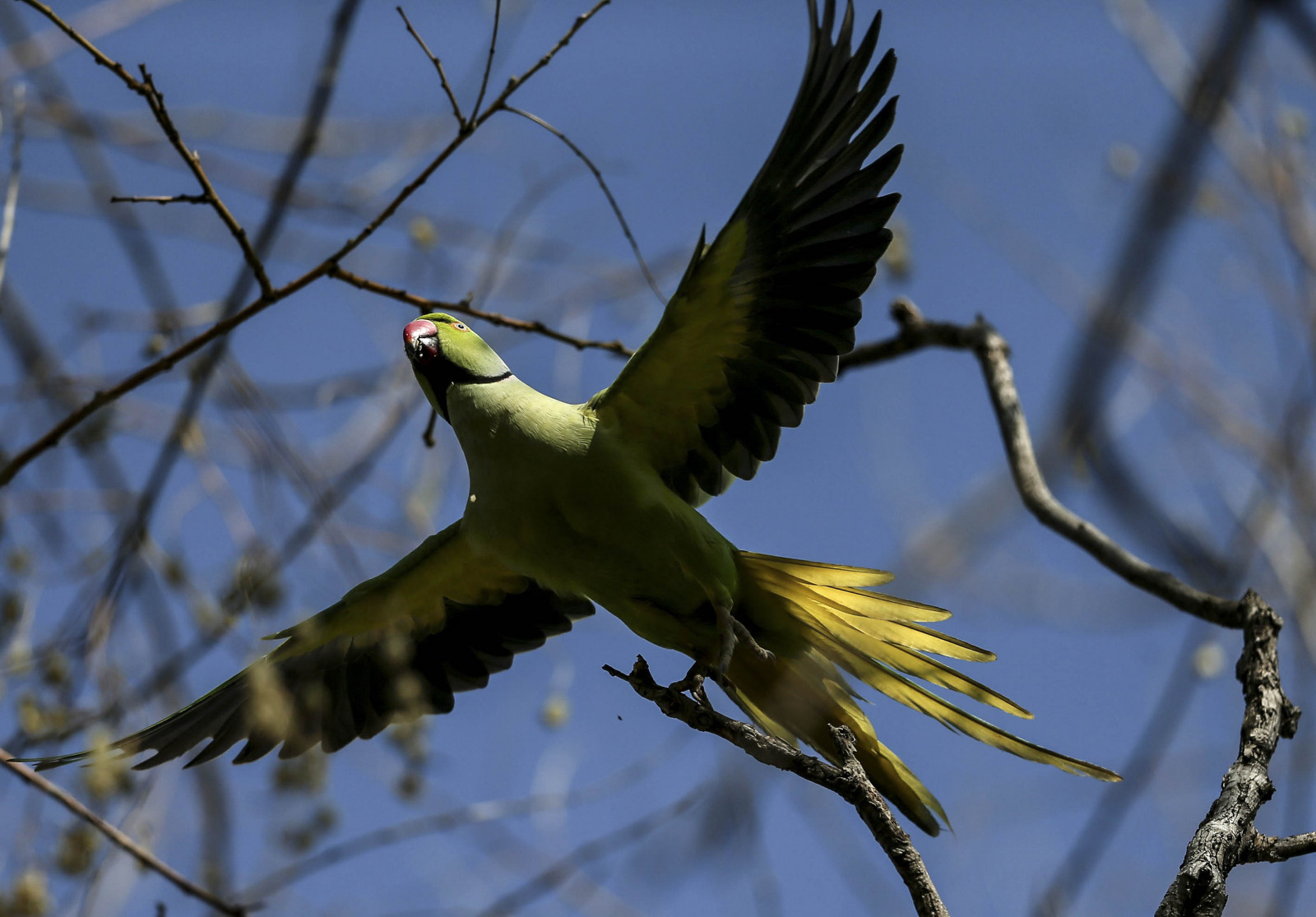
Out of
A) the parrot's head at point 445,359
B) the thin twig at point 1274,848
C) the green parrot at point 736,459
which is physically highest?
the parrot's head at point 445,359

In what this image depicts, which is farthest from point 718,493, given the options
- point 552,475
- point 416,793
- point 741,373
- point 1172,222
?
point 1172,222

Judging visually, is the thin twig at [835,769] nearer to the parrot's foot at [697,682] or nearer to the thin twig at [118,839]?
the parrot's foot at [697,682]

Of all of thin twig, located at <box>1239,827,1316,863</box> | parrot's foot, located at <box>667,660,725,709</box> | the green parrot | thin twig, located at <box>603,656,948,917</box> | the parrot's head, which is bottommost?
thin twig, located at <box>1239,827,1316,863</box>

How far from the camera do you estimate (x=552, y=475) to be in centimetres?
304

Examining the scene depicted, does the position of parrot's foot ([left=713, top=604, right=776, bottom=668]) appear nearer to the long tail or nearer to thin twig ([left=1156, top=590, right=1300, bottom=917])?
the long tail

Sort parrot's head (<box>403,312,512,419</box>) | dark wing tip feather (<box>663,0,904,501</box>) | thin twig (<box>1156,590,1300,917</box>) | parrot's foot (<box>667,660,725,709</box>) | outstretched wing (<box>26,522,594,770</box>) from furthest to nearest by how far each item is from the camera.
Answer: outstretched wing (<box>26,522,594,770</box>) < parrot's head (<box>403,312,512,419</box>) < dark wing tip feather (<box>663,0,904,501</box>) < parrot's foot (<box>667,660,725,709</box>) < thin twig (<box>1156,590,1300,917</box>)

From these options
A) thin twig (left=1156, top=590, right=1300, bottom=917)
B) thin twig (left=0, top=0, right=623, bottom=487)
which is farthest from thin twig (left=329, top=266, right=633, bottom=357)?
thin twig (left=1156, top=590, right=1300, bottom=917)

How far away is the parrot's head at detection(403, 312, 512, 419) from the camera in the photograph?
3361 mm

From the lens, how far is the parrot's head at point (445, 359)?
3.36 meters

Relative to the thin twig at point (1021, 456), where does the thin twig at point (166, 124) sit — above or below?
above

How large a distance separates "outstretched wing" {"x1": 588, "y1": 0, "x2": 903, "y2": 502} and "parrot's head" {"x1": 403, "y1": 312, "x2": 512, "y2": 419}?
0.37 meters

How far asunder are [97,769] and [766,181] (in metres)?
2.22

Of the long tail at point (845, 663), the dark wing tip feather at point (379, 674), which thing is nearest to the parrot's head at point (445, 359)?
the dark wing tip feather at point (379, 674)

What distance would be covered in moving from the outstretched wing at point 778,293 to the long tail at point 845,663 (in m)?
0.43
